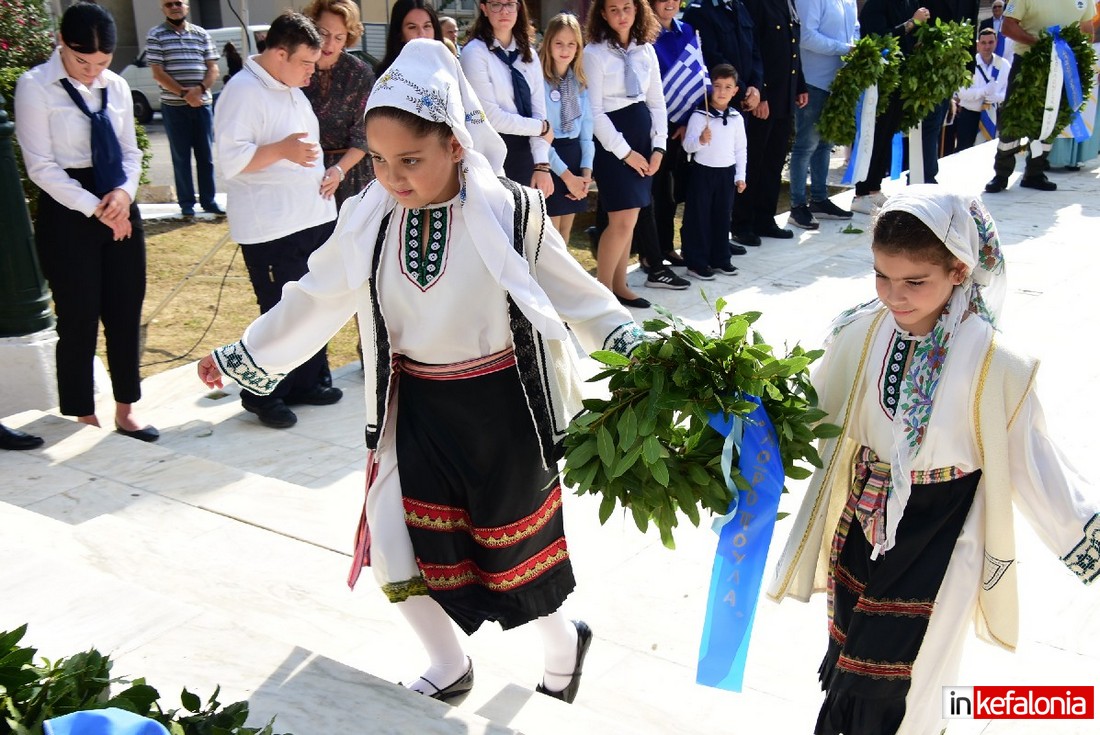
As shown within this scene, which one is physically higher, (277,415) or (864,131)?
(864,131)

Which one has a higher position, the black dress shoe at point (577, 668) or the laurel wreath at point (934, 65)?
the laurel wreath at point (934, 65)

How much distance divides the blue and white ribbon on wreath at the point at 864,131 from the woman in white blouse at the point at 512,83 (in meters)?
3.84

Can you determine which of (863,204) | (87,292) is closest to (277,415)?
(87,292)

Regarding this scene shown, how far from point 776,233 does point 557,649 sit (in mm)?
6820

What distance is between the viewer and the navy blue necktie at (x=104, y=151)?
5266 mm

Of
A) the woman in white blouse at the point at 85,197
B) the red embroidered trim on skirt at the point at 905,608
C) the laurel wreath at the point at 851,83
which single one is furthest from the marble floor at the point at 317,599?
the laurel wreath at the point at 851,83

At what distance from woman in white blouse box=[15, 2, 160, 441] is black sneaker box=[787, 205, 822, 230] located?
621cm

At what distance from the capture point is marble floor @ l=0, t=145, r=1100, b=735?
10.6 ft

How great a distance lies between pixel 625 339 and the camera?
3211mm

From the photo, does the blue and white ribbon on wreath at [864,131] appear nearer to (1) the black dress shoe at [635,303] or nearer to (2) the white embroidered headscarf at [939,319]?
(1) the black dress shoe at [635,303]

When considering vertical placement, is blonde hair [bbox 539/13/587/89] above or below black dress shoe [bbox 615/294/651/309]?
above

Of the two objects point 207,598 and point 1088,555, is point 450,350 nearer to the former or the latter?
point 207,598

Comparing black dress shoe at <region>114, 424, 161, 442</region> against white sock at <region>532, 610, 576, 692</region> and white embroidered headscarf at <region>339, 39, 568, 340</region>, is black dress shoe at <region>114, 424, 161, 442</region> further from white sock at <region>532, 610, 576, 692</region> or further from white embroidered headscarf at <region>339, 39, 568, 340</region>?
white sock at <region>532, 610, 576, 692</region>

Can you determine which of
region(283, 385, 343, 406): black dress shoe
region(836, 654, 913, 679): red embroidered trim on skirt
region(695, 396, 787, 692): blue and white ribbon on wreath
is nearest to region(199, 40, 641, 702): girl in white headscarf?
region(695, 396, 787, 692): blue and white ribbon on wreath
